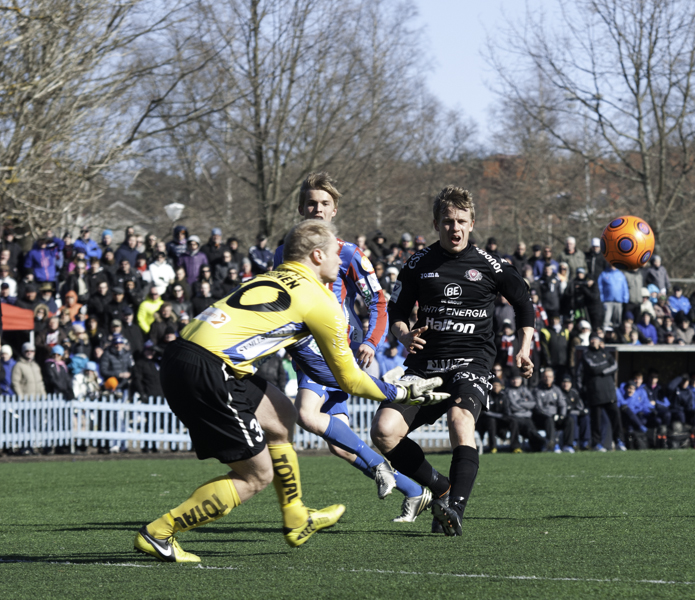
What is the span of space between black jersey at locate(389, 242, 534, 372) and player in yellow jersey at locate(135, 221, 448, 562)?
125 centimetres

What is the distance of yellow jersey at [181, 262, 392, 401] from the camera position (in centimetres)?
464

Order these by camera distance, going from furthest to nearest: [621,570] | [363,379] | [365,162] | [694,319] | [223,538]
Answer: [365,162] < [694,319] < [223,538] < [363,379] < [621,570]

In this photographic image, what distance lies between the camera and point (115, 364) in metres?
17.2

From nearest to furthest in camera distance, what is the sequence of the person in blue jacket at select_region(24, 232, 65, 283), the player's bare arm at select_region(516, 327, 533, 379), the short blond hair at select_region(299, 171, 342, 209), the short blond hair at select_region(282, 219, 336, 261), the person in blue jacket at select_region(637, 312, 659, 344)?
the short blond hair at select_region(282, 219, 336, 261), the player's bare arm at select_region(516, 327, 533, 379), the short blond hair at select_region(299, 171, 342, 209), the person in blue jacket at select_region(24, 232, 65, 283), the person in blue jacket at select_region(637, 312, 659, 344)

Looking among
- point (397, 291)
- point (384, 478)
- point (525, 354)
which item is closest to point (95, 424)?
point (397, 291)

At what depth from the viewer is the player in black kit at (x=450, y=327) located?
612 centimetres

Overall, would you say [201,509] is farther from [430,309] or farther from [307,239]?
[430,309]

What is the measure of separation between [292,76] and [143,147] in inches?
206

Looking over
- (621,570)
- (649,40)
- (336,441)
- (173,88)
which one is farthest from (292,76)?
(621,570)

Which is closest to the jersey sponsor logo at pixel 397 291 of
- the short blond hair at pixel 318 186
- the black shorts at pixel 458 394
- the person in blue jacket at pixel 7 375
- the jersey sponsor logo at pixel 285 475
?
the black shorts at pixel 458 394

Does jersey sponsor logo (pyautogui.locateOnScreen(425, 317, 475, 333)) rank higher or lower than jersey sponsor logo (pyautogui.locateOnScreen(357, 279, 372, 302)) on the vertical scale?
lower

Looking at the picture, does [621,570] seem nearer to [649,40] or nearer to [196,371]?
[196,371]

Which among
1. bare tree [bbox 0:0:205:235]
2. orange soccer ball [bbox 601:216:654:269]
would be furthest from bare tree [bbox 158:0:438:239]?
orange soccer ball [bbox 601:216:654:269]

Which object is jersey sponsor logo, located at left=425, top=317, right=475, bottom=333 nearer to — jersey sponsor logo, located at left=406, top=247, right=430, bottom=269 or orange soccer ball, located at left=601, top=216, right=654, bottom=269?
jersey sponsor logo, located at left=406, top=247, right=430, bottom=269
